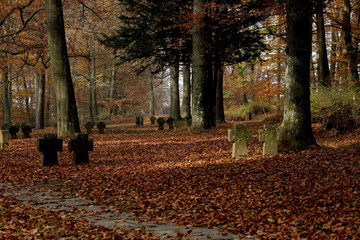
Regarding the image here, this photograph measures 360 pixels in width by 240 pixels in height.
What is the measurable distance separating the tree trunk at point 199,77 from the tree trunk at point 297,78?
634cm

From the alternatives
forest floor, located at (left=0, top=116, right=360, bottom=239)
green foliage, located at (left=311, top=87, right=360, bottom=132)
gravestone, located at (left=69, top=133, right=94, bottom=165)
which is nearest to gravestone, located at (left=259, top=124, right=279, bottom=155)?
forest floor, located at (left=0, top=116, right=360, bottom=239)

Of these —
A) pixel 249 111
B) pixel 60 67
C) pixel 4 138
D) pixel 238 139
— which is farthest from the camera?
pixel 249 111

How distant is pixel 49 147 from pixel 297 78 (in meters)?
7.19

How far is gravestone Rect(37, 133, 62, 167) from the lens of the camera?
8.61 m

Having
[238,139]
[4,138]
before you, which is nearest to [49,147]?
[4,138]

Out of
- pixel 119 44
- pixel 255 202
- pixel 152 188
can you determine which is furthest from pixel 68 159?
pixel 119 44

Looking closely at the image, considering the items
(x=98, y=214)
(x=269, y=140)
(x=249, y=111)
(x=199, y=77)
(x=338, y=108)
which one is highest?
(x=199, y=77)

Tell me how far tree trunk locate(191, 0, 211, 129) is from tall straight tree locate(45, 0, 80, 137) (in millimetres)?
5663

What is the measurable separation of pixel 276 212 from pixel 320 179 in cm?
193

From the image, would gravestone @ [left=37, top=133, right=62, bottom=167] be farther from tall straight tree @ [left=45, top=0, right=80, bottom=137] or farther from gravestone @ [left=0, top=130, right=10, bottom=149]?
tall straight tree @ [left=45, top=0, right=80, bottom=137]

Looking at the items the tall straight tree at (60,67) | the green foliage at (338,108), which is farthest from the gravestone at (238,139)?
the tall straight tree at (60,67)

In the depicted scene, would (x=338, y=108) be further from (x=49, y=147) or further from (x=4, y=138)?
(x=4, y=138)

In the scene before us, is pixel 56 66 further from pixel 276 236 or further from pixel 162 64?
pixel 276 236

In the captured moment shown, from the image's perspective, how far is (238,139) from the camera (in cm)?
898
